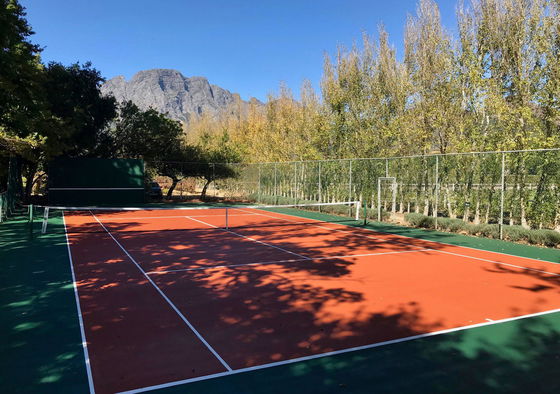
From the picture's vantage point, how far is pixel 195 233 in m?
13.6

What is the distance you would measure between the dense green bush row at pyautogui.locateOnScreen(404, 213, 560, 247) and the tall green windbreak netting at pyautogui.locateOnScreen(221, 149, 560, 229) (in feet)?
1.67

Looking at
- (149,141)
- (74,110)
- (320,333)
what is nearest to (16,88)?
(74,110)

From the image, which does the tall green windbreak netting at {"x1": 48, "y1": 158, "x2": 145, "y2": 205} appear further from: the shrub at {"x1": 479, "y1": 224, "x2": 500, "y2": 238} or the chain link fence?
the shrub at {"x1": 479, "y1": 224, "x2": 500, "y2": 238}

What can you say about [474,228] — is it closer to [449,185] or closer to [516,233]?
[516,233]

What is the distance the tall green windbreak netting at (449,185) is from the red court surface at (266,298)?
3.70 metres

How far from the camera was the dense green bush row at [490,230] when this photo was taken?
11.5 m

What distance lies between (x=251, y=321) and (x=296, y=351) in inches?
42.9

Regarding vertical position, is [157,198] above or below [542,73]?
below

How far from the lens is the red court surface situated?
4305mm

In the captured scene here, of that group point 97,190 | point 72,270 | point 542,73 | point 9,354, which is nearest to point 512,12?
point 542,73

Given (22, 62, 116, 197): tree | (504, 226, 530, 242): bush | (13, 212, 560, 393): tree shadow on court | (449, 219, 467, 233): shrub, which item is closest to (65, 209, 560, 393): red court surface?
(13, 212, 560, 393): tree shadow on court

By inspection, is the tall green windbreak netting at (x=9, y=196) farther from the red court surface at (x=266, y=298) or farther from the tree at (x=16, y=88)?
the red court surface at (x=266, y=298)

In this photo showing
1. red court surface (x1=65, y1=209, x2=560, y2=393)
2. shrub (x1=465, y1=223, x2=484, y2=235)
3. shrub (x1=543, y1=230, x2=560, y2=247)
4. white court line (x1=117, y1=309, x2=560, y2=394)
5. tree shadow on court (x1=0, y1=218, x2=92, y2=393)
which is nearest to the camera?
white court line (x1=117, y1=309, x2=560, y2=394)

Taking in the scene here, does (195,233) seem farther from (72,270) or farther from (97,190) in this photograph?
(97,190)
